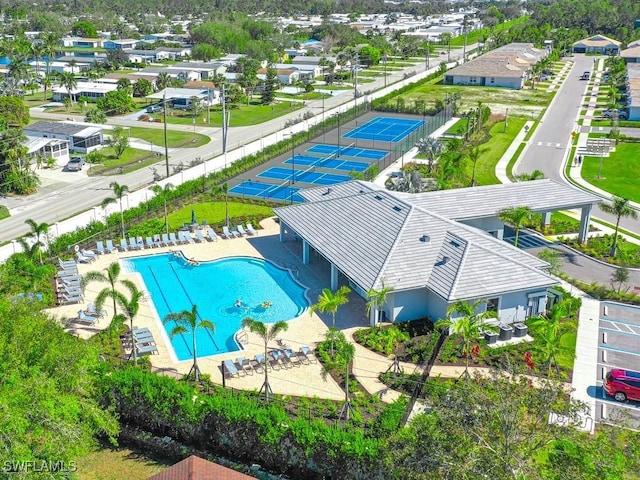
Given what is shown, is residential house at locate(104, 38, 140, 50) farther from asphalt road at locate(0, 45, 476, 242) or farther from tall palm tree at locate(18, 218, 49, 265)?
tall palm tree at locate(18, 218, 49, 265)

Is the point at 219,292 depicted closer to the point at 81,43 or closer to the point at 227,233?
the point at 227,233

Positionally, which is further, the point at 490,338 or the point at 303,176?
the point at 303,176

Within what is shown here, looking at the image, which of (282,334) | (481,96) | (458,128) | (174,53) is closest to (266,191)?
(282,334)

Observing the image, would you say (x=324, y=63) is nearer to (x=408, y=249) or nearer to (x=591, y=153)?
(x=591, y=153)

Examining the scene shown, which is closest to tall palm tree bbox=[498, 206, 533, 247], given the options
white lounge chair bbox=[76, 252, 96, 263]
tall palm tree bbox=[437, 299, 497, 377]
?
tall palm tree bbox=[437, 299, 497, 377]

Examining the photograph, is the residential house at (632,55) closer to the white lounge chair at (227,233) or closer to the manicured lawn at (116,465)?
the white lounge chair at (227,233)

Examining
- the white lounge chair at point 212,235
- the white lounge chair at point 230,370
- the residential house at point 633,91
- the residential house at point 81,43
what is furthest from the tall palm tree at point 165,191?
the residential house at point 81,43
